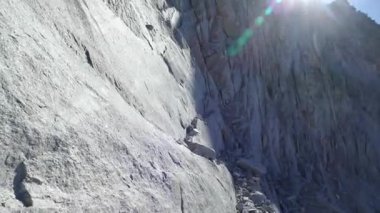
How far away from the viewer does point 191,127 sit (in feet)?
22.5

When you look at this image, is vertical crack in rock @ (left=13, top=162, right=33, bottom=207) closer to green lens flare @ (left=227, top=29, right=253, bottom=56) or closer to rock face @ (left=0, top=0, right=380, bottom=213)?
rock face @ (left=0, top=0, right=380, bottom=213)

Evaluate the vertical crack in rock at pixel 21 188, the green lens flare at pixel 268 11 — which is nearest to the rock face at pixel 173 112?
the vertical crack in rock at pixel 21 188

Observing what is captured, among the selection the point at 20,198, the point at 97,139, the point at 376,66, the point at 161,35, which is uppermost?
the point at 376,66

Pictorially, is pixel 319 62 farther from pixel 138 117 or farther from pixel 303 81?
pixel 138 117

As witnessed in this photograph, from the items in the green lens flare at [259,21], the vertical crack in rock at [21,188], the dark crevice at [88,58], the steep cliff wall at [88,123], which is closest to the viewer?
the vertical crack in rock at [21,188]

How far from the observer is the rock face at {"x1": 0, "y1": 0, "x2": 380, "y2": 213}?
3.23 m

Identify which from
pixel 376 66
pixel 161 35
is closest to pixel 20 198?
pixel 161 35

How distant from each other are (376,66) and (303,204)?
50.8 feet

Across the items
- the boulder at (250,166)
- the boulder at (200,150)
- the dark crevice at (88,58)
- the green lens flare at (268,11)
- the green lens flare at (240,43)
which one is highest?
the green lens flare at (268,11)

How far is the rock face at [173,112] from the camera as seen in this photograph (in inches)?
127

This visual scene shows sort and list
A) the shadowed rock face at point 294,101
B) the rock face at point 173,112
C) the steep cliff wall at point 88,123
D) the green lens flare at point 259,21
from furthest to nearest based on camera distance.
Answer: the green lens flare at point 259,21 → the shadowed rock face at point 294,101 → the rock face at point 173,112 → the steep cliff wall at point 88,123

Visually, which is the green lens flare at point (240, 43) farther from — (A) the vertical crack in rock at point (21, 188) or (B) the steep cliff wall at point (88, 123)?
(A) the vertical crack in rock at point (21, 188)

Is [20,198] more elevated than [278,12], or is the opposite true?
[278,12]

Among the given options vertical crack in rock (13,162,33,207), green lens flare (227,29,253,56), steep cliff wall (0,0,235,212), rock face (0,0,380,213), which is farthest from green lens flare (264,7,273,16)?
vertical crack in rock (13,162,33,207)
